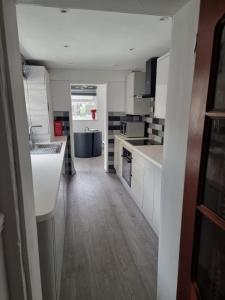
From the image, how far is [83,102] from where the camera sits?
703 centimetres

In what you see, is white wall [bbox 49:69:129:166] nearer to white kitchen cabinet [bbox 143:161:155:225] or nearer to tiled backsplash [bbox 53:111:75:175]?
tiled backsplash [bbox 53:111:75:175]

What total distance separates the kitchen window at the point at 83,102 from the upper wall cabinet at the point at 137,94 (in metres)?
3.08

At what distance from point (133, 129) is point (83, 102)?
348 cm

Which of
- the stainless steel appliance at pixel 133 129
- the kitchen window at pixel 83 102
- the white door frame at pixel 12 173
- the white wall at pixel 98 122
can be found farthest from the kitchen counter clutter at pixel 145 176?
the kitchen window at pixel 83 102

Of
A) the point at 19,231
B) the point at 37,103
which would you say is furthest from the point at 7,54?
the point at 37,103

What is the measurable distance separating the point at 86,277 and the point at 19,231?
57.9 inches

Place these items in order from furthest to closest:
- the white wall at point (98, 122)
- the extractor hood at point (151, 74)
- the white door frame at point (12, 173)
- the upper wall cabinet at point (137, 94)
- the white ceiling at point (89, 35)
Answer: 1. the white wall at point (98, 122)
2. the upper wall cabinet at point (137, 94)
3. the extractor hood at point (151, 74)
4. the white ceiling at point (89, 35)
5. the white door frame at point (12, 173)

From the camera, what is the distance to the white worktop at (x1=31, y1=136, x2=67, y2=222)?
1.23 meters

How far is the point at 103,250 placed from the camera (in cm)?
220

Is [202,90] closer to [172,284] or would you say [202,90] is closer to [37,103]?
[172,284]

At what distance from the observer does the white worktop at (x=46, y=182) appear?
4.04 ft

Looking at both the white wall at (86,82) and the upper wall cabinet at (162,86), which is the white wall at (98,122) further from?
the upper wall cabinet at (162,86)

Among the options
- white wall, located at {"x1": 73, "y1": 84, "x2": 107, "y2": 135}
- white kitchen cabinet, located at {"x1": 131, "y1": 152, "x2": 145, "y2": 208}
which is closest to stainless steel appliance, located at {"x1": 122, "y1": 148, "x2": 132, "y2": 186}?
white kitchen cabinet, located at {"x1": 131, "y1": 152, "x2": 145, "y2": 208}

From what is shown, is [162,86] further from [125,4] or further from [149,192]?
[125,4]
